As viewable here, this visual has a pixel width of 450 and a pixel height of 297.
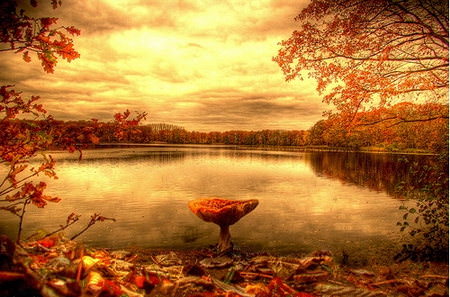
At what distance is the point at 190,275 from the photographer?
510cm

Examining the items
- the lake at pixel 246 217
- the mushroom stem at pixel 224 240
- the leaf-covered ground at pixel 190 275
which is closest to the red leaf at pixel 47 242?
the leaf-covered ground at pixel 190 275

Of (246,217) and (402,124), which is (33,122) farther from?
(246,217)

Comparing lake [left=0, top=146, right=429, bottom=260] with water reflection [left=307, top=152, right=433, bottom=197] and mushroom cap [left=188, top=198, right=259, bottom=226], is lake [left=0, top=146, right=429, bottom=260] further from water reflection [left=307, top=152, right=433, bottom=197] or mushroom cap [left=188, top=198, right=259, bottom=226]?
mushroom cap [left=188, top=198, right=259, bottom=226]

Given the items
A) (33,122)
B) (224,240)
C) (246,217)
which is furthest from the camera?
(246,217)

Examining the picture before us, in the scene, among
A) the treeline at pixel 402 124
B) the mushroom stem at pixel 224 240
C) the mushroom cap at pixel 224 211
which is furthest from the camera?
the mushroom stem at pixel 224 240

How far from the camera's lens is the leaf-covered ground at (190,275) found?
170cm

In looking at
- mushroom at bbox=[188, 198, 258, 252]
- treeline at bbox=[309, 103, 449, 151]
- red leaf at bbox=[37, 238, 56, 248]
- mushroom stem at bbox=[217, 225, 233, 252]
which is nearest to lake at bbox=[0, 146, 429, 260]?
treeline at bbox=[309, 103, 449, 151]

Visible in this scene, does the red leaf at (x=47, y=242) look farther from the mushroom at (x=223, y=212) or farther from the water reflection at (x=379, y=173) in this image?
the water reflection at (x=379, y=173)

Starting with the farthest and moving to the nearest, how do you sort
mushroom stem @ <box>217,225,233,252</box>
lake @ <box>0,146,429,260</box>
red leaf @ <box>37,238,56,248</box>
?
lake @ <box>0,146,429,260</box> → mushroom stem @ <box>217,225,233,252</box> → red leaf @ <box>37,238,56,248</box>

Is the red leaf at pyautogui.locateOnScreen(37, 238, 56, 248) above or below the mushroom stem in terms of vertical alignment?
above

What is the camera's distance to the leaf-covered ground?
5.59 feet

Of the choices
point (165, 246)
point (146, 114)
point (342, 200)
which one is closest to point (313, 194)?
point (342, 200)

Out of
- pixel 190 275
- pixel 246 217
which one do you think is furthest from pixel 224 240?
pixel 246 217

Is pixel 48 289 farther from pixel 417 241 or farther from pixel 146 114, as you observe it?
pixel 417 241
